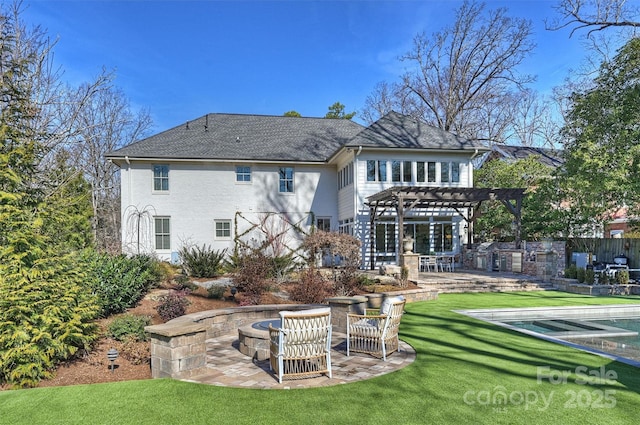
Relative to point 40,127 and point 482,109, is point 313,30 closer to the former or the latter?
point 40,127

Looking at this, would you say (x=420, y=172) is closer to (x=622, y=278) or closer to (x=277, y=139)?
(x=277, y=139)

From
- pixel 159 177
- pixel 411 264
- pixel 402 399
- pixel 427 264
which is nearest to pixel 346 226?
pixel 427 264

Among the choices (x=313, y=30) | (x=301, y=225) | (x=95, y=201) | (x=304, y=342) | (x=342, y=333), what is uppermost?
(x=313, y=30)

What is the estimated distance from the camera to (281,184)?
1998 cm

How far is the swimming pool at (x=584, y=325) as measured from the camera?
6.56 m

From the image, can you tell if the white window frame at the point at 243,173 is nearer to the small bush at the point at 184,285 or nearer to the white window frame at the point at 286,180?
the white window frame at the point at 286,180

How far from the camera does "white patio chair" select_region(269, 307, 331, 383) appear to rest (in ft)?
15.9

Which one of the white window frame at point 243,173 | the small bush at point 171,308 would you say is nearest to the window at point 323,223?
the white window frame at point 243,173

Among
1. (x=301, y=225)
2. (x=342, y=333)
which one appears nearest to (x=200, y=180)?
(x=301, y=225)

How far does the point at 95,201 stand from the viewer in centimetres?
2398

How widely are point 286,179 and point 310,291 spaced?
10.9 metres

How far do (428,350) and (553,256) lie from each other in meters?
11.2

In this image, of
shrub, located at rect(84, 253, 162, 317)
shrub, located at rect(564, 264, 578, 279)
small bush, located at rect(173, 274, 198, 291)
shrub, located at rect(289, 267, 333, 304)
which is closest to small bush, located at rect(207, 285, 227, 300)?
small bush, located at rect(173, 274, 198, 291)

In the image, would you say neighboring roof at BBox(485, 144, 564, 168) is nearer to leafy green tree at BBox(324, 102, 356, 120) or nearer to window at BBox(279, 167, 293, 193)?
leafy green tree at BBox(324, 102, 356, 120)
